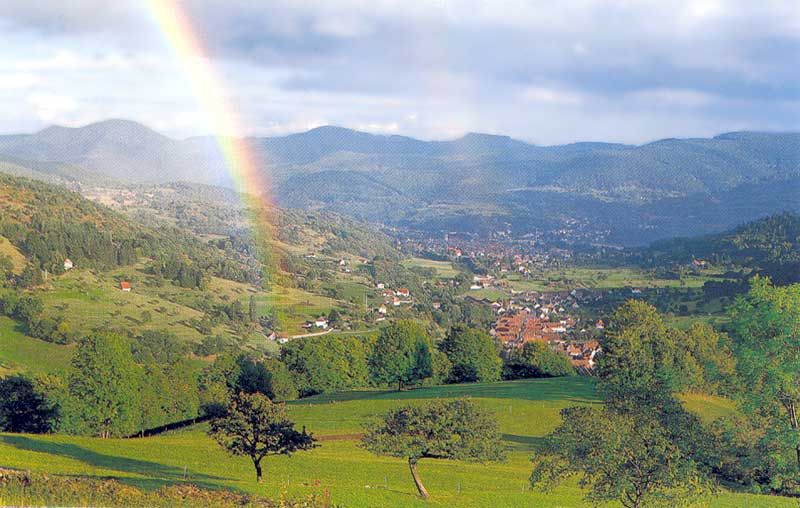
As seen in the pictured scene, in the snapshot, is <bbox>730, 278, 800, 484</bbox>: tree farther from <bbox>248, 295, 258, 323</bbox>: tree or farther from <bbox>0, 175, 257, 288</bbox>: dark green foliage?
<bbox>248, 295, 258, 323</bbox>: tree

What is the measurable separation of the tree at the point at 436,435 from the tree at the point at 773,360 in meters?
10.9

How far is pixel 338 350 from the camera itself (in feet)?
286

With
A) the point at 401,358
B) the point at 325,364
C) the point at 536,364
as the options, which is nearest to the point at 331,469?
the point at 325,364

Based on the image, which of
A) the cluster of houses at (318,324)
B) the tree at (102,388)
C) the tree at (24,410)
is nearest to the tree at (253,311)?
the cluster of houses at (318,324)

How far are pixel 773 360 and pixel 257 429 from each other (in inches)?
837

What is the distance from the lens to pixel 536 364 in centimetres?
9225

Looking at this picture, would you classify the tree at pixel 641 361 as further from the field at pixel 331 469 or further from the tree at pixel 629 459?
the field at pixel 331 469

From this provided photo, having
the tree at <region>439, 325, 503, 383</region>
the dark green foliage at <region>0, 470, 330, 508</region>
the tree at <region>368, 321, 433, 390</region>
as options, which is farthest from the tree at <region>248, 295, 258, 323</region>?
the dark green foliage at <region>0, 470, 330, 508</region>

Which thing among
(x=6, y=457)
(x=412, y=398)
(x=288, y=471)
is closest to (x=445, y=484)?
(x=288, y=471)

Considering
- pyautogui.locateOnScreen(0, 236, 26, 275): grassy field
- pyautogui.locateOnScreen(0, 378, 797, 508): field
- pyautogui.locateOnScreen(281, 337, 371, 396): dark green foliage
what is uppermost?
pyautogui.locateOnScreen(0, 236, 26, 275): grassy field

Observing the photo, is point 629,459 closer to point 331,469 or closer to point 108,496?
point 108,496

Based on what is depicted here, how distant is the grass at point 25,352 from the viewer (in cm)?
9944

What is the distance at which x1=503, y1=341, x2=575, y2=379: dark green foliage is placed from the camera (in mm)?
92000

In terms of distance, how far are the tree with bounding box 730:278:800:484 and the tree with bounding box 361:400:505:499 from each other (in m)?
10.9
